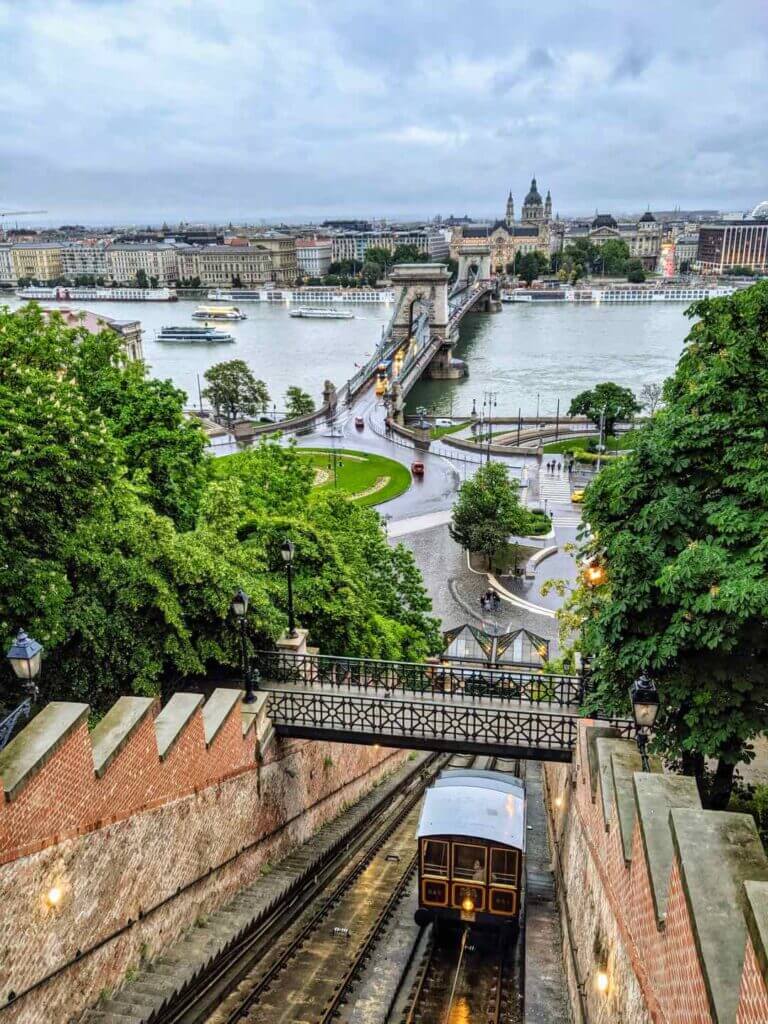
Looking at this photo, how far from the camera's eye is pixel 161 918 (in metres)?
11.0

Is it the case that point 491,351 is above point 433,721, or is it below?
below

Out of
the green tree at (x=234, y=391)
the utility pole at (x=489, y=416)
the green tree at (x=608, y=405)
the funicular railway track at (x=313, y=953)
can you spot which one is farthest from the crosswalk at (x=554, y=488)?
the funicular railway track at (x=313, y=953)

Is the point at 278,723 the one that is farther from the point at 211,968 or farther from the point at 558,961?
the point at 558,961

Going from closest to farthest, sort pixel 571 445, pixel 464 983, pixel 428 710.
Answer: pixel 464 983
pixel 428 710
pixel 571 445

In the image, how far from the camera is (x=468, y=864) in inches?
536

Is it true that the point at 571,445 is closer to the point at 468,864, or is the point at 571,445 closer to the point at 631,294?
the point at 468,864

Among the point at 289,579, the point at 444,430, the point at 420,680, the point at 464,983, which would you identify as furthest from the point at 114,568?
the point at 444,430

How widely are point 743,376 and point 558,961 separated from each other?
31.5ft

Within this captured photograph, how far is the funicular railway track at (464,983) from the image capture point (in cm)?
1177

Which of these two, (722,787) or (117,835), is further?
(722,787)

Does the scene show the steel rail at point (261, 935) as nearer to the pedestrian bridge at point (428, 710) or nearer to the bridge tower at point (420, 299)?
the pedestrian bridge at point (428, 710)

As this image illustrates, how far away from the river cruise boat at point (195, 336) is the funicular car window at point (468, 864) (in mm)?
125320

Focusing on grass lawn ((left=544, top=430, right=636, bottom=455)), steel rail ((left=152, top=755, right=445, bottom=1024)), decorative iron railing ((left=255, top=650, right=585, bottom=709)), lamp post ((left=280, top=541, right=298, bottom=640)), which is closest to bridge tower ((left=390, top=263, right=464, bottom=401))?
grass lawn ((left=544, top=430, right=636, bottom=455))

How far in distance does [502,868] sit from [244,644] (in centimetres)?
571
